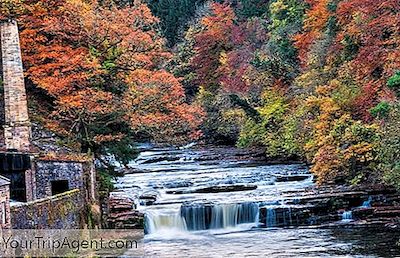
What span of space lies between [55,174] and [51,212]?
4727mm

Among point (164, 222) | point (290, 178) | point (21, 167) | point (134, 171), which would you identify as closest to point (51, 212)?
point (21, 167)

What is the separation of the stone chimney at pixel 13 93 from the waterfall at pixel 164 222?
606 centimetres

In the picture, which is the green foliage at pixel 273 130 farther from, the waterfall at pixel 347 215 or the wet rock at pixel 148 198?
the waterfall at pixel 347 215

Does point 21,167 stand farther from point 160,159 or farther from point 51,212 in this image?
point 160,159

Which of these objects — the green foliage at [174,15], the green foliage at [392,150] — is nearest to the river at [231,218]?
the green foliage at [392,150]

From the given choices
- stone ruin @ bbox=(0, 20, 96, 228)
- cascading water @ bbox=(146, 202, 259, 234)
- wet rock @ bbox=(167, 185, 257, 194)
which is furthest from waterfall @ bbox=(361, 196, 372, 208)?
stone ruin @ bbox=(0, 20, 96, 228)

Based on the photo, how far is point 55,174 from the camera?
26.2 meters

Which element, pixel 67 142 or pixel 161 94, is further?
pixel 161 94

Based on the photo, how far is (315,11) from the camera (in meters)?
56.4

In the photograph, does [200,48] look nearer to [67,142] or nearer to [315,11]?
[315,11]

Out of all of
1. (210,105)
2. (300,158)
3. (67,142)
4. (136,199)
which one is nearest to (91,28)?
(67,142)

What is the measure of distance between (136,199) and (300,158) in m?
18.4

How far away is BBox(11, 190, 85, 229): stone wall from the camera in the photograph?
64.7 feet

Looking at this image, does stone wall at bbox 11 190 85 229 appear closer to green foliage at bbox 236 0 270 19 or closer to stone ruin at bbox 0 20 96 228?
stone ruin at bbox 0 20 96 228
